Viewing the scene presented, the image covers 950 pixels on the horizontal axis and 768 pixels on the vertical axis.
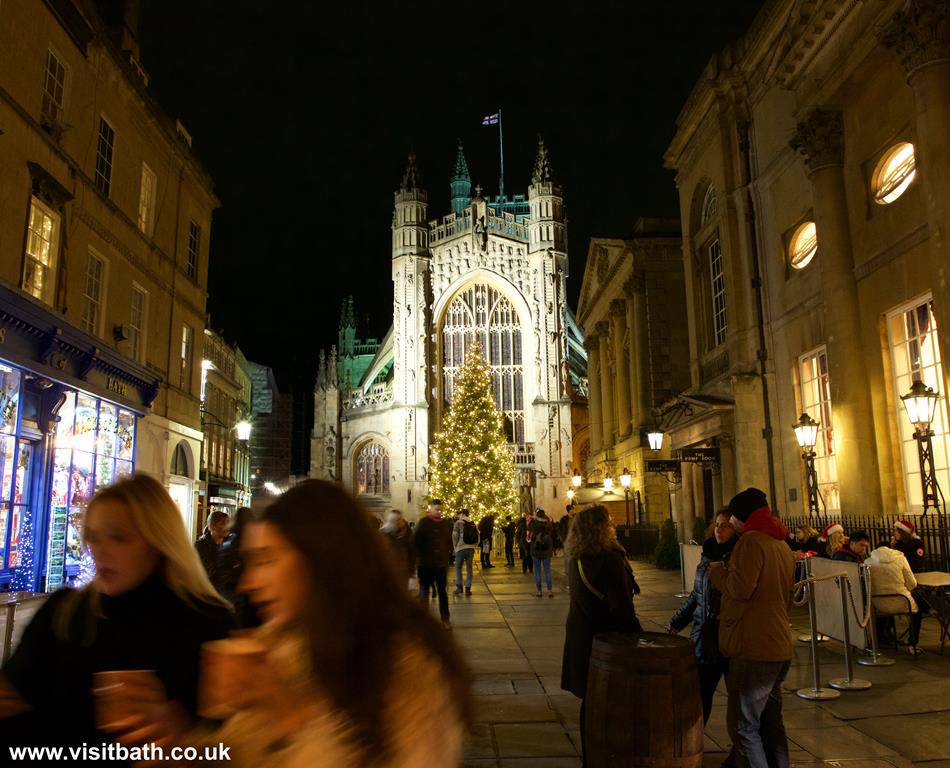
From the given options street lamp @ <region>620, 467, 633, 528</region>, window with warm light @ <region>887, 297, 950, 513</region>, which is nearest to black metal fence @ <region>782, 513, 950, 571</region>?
window with warm light @ <region>887, 297, 950, 513</region>

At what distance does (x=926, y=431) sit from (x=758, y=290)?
7613mm

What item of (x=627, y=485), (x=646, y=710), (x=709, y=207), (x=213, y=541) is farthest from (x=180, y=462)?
(x=646, y=710)

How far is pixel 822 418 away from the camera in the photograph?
15133mm

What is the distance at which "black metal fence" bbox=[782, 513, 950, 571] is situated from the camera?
34.5ft

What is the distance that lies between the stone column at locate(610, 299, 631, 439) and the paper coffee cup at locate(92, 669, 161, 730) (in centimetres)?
3031

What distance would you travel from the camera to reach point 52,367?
12.2m

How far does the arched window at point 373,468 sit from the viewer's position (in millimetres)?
51656

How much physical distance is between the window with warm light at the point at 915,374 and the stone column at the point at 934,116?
2.34ft

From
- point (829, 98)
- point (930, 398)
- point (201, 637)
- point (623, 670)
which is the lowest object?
point (623, 670)

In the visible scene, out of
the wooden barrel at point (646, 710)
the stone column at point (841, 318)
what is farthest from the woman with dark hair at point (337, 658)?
the stone column at point (841, 318)

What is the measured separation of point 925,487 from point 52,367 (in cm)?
1370

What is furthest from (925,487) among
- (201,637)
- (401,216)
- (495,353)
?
(401,216)

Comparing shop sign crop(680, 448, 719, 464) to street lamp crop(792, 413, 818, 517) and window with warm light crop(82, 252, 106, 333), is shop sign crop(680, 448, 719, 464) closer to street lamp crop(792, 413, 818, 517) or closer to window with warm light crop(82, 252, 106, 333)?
street lamp crop(792, 413, 818, 517)

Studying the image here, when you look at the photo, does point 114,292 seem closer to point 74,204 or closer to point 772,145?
point 74,204
